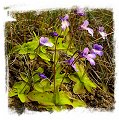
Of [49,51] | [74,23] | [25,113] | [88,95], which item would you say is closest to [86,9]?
[74,23]

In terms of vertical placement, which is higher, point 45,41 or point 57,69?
point 45,41

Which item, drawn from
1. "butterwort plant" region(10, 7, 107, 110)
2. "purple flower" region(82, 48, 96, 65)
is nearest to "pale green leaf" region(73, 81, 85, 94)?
"butterwort plant" region(10, 7, 107, 110)

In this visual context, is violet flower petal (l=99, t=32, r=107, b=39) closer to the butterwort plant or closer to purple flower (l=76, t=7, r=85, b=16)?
the butterwort plant

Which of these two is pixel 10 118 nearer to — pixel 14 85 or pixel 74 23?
pixel 14 85

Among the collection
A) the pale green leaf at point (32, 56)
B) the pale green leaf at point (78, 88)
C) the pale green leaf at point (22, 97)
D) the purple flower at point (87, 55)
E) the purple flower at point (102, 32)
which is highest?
the purple flower at point (102, 32)

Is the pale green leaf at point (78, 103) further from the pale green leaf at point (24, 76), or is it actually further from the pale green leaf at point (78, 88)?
the pale green leaf at point (24, 76)

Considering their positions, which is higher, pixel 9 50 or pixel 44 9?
pixel 44 9

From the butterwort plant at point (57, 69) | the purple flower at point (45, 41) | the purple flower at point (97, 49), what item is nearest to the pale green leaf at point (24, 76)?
the butterwort plant at point (57, 69)

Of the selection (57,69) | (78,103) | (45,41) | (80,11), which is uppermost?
(80,11)

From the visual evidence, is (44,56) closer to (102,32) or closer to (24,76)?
(24,76)

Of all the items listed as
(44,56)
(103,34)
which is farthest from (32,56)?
(103,34)

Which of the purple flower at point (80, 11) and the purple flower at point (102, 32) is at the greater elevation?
the purple flower at point (80, 11)
